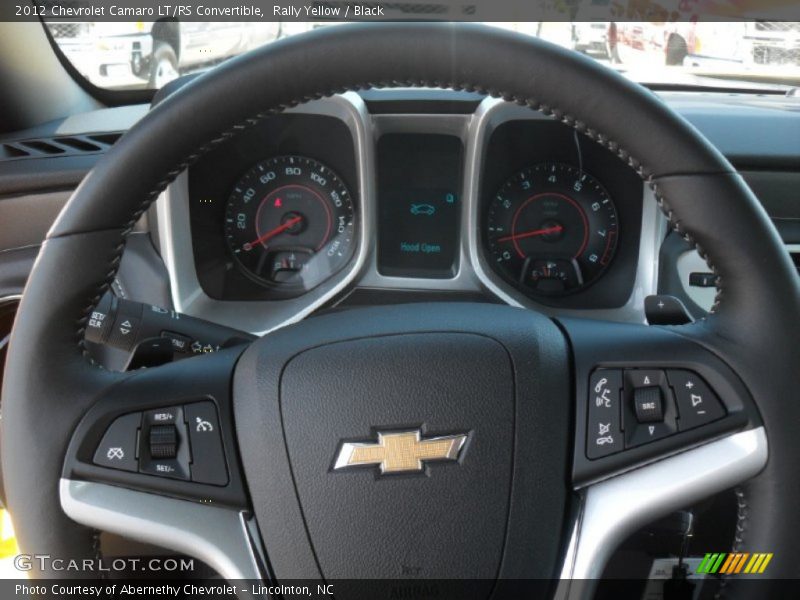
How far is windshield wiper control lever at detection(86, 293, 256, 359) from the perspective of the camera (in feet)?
4.25

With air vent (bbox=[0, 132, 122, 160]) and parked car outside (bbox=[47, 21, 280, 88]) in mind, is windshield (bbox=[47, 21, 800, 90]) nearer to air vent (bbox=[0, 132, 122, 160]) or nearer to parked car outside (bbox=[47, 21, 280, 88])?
parked car outside (bbox=[47, 21, 280, 88])

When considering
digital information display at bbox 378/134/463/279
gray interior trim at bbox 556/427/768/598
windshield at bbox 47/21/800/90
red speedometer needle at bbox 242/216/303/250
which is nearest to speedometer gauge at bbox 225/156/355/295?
red speedometer needle at bbox 242/216/303/250

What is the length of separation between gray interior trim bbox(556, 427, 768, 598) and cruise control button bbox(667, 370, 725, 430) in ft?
0.10

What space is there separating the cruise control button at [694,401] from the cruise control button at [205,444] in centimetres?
52

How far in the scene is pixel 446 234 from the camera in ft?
9.04

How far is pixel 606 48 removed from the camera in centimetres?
250

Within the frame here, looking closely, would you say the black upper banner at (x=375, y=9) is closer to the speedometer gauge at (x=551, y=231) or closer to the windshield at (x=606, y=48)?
the windshield at (x=606, y=48)

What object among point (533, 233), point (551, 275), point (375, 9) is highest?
point (375, 9)

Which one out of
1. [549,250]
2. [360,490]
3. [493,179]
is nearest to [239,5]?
[493,179]

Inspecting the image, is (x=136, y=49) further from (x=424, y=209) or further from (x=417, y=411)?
(x=417, y=411)

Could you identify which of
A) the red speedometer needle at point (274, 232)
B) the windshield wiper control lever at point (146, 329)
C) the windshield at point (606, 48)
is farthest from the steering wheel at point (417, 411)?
the red speedometer needle at point (274, 232)

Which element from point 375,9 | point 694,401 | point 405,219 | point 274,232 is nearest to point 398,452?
point 694,401

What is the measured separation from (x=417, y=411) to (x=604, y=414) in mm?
214

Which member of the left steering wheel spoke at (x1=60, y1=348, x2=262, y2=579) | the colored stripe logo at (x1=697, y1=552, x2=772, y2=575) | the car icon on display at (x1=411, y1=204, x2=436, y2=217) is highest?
the left steering wheel spoke at (x1=60, y1=348, x2=262, y2=579)
